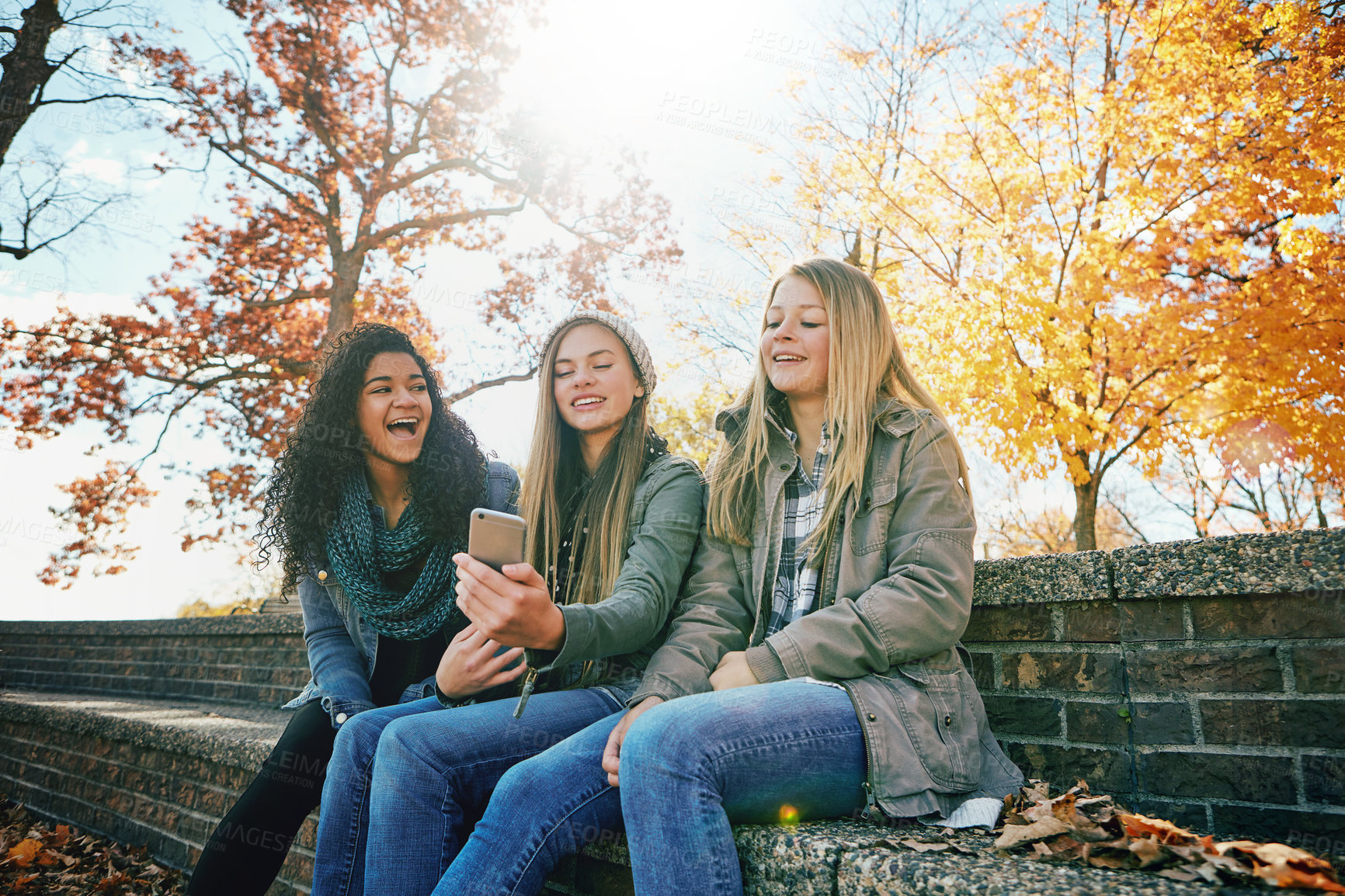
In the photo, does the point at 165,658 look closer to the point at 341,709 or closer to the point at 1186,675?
the point at 341,709

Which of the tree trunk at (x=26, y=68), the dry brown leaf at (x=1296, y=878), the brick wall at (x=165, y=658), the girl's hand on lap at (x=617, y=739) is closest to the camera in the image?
the dry brown leaf at (x=1296, y=878)

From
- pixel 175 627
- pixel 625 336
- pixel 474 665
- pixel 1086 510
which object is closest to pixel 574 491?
pixel 625 336

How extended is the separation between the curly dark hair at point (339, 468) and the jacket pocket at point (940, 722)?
1.59 m

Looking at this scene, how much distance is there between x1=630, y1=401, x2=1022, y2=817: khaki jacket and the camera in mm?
1665

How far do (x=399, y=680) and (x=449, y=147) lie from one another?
11228mm

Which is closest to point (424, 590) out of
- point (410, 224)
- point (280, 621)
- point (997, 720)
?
point (997, 720)

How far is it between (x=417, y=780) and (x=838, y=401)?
141cm

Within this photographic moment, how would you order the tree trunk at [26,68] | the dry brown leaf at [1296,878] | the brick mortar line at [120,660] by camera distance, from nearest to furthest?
the dry brown leaf at [1296,878] → the brick mortar line at [120,660] → the tree trunk at [26,68]

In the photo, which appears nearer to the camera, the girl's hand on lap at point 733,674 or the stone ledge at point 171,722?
the girl's hand on lap at point 733,674

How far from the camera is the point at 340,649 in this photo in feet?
8.51

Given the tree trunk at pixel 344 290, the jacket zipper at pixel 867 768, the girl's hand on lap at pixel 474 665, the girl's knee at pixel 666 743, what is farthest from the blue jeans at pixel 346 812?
the tree trunk at pixel 344 290

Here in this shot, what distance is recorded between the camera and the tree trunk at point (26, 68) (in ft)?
30.3

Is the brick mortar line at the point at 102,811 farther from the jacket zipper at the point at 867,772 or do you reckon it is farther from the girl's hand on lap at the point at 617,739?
the jacket zipper at the point at 867,772

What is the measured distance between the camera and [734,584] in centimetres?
217
